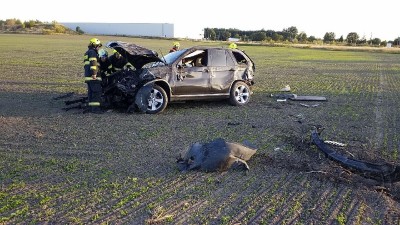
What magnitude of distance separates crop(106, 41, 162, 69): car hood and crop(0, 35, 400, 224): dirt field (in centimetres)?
144

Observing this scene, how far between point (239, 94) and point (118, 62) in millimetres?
3433

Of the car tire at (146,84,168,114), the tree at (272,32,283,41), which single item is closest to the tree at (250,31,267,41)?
the tree at (272,32,283,41)

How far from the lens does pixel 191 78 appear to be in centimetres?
1061

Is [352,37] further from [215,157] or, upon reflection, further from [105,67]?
[215,157]

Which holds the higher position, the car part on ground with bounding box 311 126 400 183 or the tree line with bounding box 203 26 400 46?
the tree line with bounding box 203 26 400 46

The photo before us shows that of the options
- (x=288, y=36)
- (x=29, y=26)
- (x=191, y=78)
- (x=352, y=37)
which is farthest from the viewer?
(x=29, y=26)

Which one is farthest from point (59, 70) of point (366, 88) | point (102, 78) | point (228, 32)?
point (228, 32)

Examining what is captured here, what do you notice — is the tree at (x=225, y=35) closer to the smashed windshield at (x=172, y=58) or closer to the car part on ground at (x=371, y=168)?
the smashed windshield at (x=172, y=58)

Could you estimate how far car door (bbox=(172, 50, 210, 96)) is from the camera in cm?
1043

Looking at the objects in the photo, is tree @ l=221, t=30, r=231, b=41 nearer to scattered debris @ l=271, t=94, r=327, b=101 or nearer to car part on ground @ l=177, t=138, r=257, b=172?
scattered debris @ l=271, t=94, r=327, b=101

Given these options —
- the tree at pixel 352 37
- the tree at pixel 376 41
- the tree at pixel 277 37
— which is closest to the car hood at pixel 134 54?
the tree at pixel 277 37

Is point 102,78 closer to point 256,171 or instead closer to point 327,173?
point 256,171

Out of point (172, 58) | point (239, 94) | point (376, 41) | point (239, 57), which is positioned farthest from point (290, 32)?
point (172, 58)

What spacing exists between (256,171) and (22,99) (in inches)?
319
